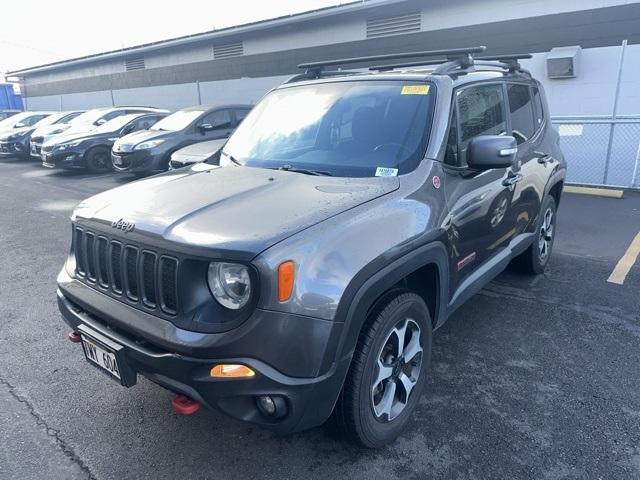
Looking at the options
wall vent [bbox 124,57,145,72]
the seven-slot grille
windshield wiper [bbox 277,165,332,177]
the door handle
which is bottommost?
the seven-slot grille

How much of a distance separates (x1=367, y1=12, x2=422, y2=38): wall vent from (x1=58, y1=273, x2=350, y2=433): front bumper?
11627 mm

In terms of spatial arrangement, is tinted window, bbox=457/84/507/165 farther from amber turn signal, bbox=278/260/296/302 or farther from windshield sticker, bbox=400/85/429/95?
amber turn signal, bbox=278/260/296/302

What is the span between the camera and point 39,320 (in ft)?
13.8

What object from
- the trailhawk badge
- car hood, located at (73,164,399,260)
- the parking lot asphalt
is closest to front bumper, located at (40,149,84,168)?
the parking lot asphalt

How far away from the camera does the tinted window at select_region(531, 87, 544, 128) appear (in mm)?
4492

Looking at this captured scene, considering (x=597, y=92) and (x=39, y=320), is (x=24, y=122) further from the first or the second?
(x=597, y=92)

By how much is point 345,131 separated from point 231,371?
1.80 metres

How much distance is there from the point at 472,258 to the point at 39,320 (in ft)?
11.7

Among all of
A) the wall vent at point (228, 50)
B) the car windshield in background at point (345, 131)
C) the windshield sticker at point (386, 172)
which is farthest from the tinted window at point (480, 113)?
the wall vent at point (228, 50)

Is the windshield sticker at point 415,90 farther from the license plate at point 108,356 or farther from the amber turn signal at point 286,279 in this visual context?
the license plate at point 108,356

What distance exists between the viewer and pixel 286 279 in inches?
78.9

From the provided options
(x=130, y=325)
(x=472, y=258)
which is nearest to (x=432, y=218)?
(x=472, y=258)

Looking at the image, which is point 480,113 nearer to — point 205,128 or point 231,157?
point 231,157

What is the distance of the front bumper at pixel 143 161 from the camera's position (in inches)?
406
